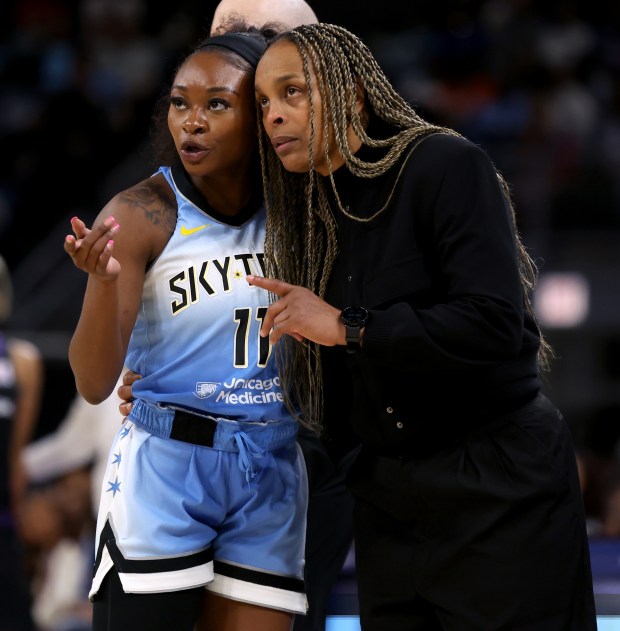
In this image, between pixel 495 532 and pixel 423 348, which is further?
pixel 495 532

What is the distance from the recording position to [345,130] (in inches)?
92.6

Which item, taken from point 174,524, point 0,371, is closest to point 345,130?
point 174,524

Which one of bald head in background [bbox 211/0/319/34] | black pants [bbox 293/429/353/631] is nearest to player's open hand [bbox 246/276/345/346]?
black pants [bbox 293/429/353/631]

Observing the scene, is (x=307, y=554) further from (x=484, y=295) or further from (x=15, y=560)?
(x=15, y=560)

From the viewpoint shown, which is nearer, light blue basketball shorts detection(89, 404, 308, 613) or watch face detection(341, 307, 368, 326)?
watch face detection(341, 307, 368, 326)

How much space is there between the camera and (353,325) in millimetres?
2172

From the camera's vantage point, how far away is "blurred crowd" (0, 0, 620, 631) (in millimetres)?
5852

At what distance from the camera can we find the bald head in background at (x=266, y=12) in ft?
A: 9.96

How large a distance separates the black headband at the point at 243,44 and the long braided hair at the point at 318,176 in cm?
13

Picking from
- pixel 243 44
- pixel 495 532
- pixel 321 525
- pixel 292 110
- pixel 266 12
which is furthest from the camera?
pixel 266 12

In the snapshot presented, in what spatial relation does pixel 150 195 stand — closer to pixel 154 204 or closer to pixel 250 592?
pixel 154 204

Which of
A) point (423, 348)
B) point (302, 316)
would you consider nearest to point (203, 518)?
point (302, 316)

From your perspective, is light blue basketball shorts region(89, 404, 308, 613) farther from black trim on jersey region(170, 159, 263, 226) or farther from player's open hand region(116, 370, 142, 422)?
black trim on jersey region(170, 159, 263, 226)

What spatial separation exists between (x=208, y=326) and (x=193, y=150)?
39cm
